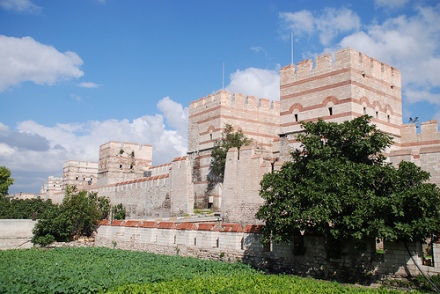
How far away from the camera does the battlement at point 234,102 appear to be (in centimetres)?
3225

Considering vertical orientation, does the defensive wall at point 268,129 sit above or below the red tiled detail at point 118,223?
above

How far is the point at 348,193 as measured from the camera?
12.1 m

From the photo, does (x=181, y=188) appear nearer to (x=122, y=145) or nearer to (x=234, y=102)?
(x=234, y=102)

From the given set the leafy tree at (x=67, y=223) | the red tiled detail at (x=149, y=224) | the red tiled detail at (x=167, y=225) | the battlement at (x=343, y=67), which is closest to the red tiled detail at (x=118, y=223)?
the red tiled detail at (x=149, y=224)

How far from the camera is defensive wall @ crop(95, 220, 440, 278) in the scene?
38.4 feet

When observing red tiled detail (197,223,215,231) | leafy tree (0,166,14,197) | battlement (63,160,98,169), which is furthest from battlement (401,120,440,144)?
battlement (63,160,98,169)

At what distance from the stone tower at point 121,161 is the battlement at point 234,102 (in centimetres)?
1377

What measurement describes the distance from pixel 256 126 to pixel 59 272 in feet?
76.8

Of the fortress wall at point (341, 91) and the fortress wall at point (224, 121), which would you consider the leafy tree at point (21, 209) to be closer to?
the fortress wall at point (224, 121)

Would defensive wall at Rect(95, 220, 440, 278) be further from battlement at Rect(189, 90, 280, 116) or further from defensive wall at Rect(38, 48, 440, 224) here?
battlement at Rect(189, 90, 280, 116)

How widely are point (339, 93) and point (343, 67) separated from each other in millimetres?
1541

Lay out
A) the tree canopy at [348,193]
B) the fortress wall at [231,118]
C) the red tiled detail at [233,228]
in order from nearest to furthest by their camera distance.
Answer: the tree canopy at [348,193] → the red tiled detail at [233,228] → the fortress wall at [231,118]

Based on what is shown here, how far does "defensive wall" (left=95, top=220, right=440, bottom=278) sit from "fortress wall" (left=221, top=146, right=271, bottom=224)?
3.76 metres

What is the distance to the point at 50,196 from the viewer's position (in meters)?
52.8
